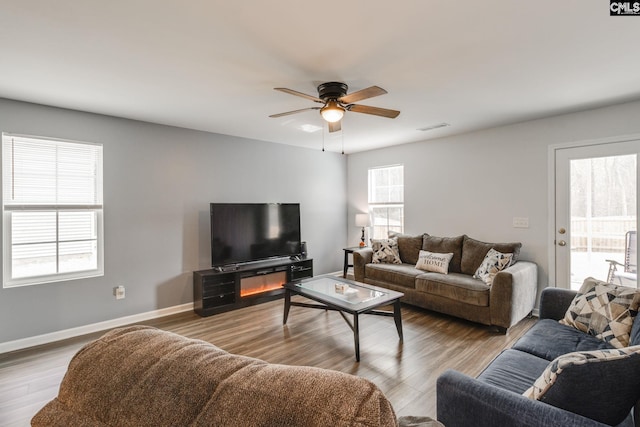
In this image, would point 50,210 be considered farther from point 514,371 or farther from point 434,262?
point 434,262

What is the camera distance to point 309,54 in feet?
7.25

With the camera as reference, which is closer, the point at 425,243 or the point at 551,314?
the point at 551,314

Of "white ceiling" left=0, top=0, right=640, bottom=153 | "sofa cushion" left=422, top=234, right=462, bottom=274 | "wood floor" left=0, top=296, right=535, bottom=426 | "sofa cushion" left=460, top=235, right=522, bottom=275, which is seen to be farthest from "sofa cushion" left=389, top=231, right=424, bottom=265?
"white ceiling" left=0, top=0, right=640, bottom=153

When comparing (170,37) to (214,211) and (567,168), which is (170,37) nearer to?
(214,211)

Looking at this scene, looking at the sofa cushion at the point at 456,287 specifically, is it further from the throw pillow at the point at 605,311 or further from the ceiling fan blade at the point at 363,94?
the ceiling fan blade at the point at 363,94

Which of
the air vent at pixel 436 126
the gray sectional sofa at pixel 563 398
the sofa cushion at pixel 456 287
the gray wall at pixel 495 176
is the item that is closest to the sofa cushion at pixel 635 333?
the gray sectional sofa at pixel 563 398

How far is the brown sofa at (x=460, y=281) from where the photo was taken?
3.31 m

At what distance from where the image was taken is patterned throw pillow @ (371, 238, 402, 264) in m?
4.81

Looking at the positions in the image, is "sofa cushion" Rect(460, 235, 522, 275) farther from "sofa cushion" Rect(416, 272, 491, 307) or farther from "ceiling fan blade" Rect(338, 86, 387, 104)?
"ceiling fan blade" Rect(338, 86, 387, 104)

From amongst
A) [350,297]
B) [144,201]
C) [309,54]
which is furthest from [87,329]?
[309,54]

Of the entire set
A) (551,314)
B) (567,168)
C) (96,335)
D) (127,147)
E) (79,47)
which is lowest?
(96,335)

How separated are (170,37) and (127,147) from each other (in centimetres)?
220

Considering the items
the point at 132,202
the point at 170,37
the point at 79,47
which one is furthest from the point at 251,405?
the point at 132,202

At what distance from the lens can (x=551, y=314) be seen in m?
2.60
